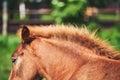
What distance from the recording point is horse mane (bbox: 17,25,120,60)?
666cm

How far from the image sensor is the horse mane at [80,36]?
21.8ft

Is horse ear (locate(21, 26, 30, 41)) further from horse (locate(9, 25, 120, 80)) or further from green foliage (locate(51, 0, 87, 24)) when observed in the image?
green foliage (locate(51, 0, 87, 24))

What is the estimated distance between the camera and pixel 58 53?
6.82 metres

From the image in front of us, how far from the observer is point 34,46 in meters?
6.89

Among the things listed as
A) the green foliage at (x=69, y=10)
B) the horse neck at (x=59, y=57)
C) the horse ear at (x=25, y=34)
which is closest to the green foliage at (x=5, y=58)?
the green foliage at (x=69, y=10)

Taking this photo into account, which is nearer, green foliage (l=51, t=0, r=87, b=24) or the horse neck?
the horse neck

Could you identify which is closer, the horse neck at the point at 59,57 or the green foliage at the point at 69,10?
the horse neck at the point at 59,57

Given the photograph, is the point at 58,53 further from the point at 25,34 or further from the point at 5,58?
the point at 5,58

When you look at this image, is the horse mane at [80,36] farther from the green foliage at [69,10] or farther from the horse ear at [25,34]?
the green foliage at [69,10]

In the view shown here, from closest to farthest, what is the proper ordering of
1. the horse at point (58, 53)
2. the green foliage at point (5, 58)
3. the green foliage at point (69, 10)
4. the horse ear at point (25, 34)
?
the horse at point (58, 53)
the horse ear at point (25, 34)
the green foliage at point (5, 58)
the green foliage at point (69, 10)

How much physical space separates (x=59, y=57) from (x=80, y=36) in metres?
0.35

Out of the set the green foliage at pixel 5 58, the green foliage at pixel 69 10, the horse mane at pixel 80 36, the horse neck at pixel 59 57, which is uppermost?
the horse mane at pixel 80 36

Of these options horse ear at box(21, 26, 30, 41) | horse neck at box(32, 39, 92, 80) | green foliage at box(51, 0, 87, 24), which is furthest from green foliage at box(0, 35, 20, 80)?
horse neck at box(32, 39, 92, 80)

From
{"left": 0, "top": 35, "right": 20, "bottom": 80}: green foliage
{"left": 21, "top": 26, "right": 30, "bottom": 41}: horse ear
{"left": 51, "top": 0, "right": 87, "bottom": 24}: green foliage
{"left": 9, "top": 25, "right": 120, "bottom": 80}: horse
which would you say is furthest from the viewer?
{"left": 51, "top": 0, "right": 87, "bottom": 24}: green foliage
